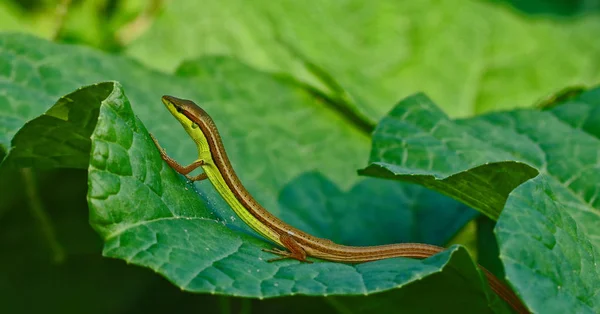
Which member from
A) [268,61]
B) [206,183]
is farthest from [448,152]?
[268,61]

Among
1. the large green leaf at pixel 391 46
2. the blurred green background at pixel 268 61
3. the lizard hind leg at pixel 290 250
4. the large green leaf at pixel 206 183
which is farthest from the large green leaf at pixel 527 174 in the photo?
the large green leaf at pixel 391 46

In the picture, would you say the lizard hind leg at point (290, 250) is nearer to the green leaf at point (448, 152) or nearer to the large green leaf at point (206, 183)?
the large green leaf at point (206, 183)

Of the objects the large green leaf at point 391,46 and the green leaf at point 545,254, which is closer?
the green leaf at point 545,254

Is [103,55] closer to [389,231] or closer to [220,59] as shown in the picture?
[220,59]

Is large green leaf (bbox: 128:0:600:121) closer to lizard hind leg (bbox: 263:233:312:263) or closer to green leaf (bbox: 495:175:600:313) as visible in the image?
lizard hind leg (bbox: 263:233:312:263)

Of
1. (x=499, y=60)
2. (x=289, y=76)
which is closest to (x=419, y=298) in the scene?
(x=289, y=76)

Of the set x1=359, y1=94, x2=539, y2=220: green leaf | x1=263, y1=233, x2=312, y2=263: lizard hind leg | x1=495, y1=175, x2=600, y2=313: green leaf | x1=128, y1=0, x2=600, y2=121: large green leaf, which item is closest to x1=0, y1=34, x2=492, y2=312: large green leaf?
x1=263, y1=233, x2=312, y2=263: lizard hind leg

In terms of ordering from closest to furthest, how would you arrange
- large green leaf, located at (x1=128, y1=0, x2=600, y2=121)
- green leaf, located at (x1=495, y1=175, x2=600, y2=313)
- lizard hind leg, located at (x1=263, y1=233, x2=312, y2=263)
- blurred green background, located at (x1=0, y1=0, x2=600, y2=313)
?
green leaf, located at (x1=495, y1=175, x2=600, y2=313) → lizard hind leg, located at (x1=263, y1=233, x2=312, y2=263) → blurred green background, located at (x1=0, y1=0, x2=600, y2=313) → large green leaf, located at (x1=128, y1=0, x2=600, y2=121)
